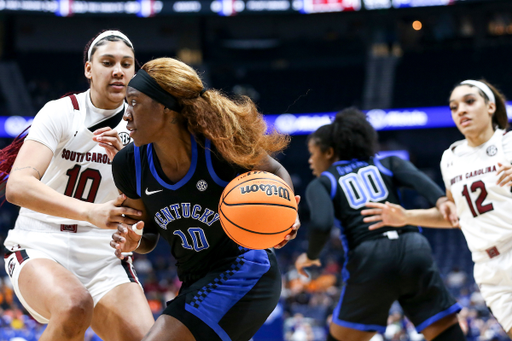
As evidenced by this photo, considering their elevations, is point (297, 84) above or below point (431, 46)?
below

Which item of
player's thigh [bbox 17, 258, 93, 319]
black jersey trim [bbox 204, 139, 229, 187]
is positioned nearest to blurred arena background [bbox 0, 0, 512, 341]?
player's thigh [bbox 17, 258, 93, 319]

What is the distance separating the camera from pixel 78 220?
311 centimetres

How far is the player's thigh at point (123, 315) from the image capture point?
3.25m

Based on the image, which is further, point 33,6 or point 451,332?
point 33,6

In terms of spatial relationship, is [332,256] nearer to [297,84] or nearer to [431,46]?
[297,84]

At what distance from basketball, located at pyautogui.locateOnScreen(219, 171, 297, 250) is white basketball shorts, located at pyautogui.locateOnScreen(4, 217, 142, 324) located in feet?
4.20

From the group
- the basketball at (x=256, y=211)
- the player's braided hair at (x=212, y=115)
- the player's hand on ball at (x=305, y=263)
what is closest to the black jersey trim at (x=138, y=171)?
the player's braided hair at (x=212, y=115)

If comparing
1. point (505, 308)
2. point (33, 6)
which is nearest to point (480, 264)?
point (505, 308)

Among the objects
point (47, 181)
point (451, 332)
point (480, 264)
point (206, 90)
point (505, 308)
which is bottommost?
point (451, 332)

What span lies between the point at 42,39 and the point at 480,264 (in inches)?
838

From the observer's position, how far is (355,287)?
427cm

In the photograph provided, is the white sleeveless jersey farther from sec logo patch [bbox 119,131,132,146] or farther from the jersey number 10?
sec logo patch [bbox 119,131,132,146]

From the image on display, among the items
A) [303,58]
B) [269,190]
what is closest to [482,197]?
[269,190]

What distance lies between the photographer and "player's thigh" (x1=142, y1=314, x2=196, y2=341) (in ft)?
8.38
